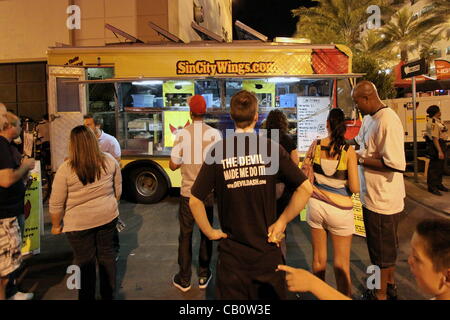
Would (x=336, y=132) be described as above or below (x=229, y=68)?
below

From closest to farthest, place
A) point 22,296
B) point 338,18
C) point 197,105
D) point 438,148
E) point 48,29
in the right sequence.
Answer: point 22,296 < point 197,105 < point 438,148 < point 48,29 < point 338,18

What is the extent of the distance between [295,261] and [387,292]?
140 cm

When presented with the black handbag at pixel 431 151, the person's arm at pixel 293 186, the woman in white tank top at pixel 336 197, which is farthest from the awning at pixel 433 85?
the person's arm at pixel 293 186

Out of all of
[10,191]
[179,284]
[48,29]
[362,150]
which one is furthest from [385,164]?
[48,29]

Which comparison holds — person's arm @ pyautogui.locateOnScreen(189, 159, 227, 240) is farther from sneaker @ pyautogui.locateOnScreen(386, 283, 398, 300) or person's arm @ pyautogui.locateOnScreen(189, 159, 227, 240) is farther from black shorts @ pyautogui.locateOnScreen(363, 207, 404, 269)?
sneaker @ pyautogui.locateOnScreen(386, 283, 398, 300)

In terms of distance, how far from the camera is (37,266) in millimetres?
4707

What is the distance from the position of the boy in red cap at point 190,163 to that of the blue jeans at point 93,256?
0.83m

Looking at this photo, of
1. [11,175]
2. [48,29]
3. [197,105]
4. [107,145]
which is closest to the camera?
[11,175]

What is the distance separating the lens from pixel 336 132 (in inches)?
132

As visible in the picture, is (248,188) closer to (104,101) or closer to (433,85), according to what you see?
(104,101)

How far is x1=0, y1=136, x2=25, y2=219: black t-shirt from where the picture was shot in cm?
320

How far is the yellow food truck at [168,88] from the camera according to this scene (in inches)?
291

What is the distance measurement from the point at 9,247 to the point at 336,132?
10.1ft

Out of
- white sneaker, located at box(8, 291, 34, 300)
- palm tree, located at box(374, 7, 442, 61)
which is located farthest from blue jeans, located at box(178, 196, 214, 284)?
palm tree, located at box(374, 7, 442, 61)
